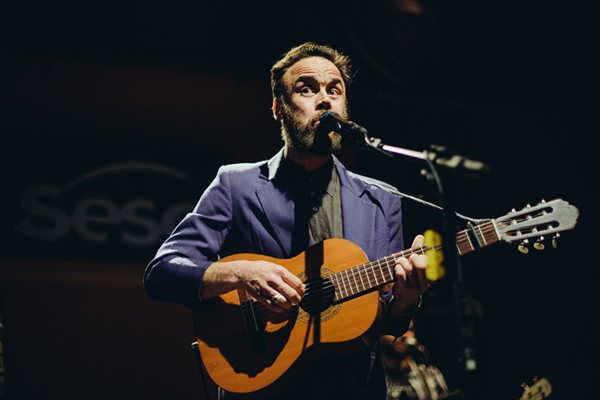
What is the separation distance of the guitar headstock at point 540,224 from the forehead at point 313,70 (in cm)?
100

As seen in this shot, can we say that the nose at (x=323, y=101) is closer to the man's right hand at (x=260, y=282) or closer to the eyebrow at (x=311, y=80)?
the eyebrow at (x=311, y=80)

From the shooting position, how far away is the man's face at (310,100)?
8.75 feet

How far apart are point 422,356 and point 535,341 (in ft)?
4.39

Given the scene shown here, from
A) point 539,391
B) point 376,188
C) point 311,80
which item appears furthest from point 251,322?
point 539,391

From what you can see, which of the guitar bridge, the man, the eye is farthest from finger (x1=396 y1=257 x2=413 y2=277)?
the eye

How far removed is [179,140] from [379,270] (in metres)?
3.16

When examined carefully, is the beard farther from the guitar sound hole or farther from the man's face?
the guitar sound hole

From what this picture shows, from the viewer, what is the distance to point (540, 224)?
7.66 feet

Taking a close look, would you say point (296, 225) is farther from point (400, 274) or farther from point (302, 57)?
point (302, 57)

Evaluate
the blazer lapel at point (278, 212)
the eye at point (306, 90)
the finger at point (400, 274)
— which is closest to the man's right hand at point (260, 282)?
the blazer lapel at point (278, 212)

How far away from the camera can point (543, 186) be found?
6.05 meters

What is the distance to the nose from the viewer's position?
2.63m

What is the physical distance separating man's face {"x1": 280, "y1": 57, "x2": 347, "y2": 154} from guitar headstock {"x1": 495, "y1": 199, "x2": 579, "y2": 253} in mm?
795

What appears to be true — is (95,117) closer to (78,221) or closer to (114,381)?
(78,221)
